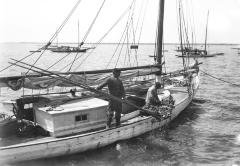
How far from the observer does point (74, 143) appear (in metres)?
9.27

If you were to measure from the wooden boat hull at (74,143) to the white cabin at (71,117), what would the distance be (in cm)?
45

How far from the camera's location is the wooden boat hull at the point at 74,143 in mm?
8234

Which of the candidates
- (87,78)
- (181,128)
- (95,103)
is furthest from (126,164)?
(181,128)

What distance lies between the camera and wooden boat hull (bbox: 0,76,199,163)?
823 cm

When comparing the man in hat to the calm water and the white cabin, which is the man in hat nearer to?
the calm water

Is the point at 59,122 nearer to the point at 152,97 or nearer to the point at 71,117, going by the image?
the point at 71,117

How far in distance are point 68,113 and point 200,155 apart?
583 cm

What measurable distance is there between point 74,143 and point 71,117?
0.94 meters

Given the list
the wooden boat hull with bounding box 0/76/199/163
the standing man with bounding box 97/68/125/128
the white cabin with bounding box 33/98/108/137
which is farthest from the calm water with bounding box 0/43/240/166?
the standing man with bounding box 97/68/125/128

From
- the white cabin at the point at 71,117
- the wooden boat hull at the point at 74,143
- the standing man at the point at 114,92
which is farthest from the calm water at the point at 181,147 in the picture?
the standing man at the point at 114,92

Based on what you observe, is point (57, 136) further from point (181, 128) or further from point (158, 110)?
point (181, 128)

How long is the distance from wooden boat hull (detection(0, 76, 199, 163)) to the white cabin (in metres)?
0.45

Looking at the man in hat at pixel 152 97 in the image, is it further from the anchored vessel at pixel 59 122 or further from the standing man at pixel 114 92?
the standing man at pixel 114 92

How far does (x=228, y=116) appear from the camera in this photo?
17.0 meters
